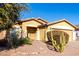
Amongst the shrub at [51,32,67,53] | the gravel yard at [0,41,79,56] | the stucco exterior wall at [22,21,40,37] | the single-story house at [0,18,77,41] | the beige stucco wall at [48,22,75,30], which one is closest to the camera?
the gravel yard at [0,41,79,56]

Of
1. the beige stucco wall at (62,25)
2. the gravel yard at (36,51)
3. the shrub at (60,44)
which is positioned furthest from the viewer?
the beige stucco wall at (62,25)

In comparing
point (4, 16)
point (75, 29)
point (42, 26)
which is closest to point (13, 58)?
point (4, 16)

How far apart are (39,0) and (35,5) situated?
3.25 meters

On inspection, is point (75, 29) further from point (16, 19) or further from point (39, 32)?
point (16, 19)

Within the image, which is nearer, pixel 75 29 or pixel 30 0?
pixel 30 0

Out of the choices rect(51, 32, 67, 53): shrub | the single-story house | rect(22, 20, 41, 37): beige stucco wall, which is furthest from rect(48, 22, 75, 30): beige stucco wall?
rect(51, 32, 67, 53): shrub

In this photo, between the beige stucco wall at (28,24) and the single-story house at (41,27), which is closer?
the beige stucco wall at (28,24)

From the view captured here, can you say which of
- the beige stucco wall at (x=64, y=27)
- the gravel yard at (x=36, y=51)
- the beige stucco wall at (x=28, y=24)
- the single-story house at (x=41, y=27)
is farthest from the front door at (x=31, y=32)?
the gravel yard at (x=36, y=51)

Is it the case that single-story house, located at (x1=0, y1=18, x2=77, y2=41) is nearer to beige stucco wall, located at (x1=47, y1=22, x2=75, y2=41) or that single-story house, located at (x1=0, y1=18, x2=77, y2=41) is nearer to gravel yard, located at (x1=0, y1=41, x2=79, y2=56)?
beige stucco wall, located at (x1=47, y1=22, x2=75, y2=41)

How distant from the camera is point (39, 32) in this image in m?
22.3

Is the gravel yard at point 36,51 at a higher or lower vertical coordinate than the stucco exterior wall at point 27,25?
lower

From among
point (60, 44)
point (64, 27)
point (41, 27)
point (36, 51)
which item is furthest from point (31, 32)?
point (36, 51)

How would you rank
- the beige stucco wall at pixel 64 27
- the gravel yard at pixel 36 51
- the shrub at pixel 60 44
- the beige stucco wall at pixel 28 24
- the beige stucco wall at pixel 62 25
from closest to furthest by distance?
the gravel yard at pixel 36 51
the shrub at pixel 60 44
the beige stucco wall at pixel 28 24
the beige stucco wall at pixel 64 27
the beige stucco wall at pixel 62 25

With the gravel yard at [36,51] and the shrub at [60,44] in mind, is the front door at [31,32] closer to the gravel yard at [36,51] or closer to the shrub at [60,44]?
the shrub at [60,44]
